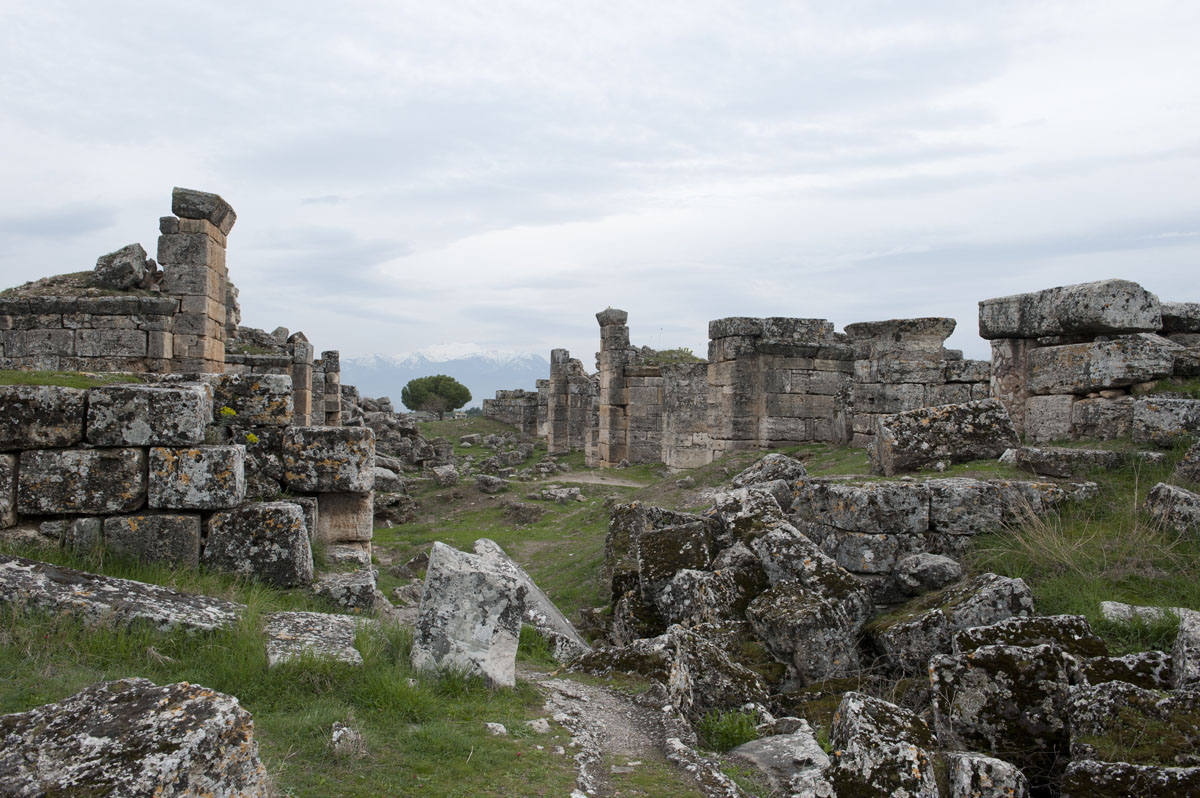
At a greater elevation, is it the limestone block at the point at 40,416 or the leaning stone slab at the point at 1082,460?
the limestone block at the point at 40,416

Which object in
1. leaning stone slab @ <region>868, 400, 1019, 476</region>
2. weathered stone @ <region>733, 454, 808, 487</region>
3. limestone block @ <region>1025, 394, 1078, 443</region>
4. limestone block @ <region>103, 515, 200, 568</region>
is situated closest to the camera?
limestone block @ <region>103, 515, 200, 568</region>

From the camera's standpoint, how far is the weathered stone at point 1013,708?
171 inches

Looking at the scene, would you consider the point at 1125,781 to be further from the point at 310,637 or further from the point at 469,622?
the point at 310,637

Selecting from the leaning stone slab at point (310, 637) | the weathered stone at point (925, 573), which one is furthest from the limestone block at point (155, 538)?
the weathered stone at point (925, 573)

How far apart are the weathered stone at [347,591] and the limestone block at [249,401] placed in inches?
55.2

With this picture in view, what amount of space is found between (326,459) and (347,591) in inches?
47.4

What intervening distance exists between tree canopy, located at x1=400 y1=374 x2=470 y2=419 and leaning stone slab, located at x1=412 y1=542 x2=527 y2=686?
4892cm

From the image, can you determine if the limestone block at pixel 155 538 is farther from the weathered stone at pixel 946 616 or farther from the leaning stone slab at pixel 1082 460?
the leaning stone slab at pixel 1082 460

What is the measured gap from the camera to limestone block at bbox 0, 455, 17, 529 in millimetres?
5324

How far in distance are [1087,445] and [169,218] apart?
14.2m

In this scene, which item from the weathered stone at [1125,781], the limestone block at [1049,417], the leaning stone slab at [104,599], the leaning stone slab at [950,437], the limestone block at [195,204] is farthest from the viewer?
the limestone block at [195,204]

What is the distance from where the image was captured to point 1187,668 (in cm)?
416

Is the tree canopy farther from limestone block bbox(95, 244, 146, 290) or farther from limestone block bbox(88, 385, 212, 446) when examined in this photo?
limestone block bbox(88, 385, 212, 446)

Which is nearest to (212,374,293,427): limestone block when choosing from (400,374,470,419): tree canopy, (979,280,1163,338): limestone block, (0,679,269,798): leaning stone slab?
(0,679,269,798): leaning stone slab
